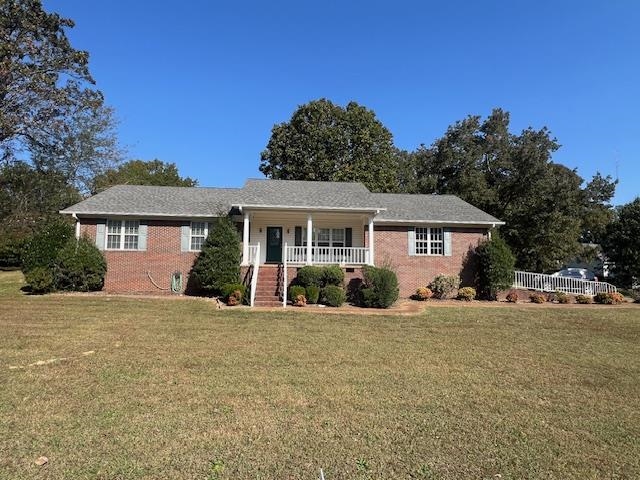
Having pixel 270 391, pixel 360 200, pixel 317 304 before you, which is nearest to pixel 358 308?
pixel 317 304

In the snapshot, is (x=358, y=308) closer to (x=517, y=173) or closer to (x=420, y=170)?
(x=517, y=173)

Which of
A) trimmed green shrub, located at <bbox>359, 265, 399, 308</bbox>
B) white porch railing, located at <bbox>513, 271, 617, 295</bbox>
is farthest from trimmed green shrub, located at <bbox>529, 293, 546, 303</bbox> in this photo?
trimmed green shrub, located at <bbox>359, 265, 399, 308</bbox>

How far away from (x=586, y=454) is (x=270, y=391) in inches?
151

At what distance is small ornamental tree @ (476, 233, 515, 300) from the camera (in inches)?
730

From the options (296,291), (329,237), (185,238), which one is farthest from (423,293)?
(185,238)

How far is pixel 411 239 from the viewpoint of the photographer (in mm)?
19641

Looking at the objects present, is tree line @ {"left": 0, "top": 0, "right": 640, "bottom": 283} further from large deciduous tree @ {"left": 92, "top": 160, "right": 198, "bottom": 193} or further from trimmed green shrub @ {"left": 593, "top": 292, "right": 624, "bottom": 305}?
trimmed green shrub @ {"left": 593, "top": 292, "right": 624, "bottom": 305}

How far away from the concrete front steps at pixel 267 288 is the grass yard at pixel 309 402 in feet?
12.5

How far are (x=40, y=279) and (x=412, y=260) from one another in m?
14.6

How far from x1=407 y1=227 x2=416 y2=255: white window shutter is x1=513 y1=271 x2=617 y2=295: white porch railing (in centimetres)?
466

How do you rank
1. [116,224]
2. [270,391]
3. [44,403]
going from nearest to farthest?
1. [44,403]
2. [270,391]
3. [116,224]

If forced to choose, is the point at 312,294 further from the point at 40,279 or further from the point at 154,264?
the point at 40,279

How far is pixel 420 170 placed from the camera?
36656 millimetres

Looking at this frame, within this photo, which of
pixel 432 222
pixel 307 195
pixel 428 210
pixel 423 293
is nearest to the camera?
pixel 423 293
